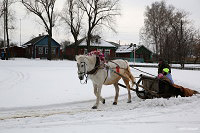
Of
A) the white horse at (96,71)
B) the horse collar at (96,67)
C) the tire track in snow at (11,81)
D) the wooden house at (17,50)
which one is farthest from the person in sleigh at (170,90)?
the wooden house at (17,50)

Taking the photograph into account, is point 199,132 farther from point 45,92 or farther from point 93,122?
point 45,92

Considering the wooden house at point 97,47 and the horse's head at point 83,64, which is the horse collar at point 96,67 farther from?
the wooden house at point 97,47

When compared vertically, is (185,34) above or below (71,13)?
below

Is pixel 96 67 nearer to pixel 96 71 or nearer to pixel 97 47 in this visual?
pixel 96 71

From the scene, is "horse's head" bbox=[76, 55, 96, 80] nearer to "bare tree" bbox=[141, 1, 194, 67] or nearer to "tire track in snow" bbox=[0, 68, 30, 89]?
"tire track in snow" bbox=[0, 68, 30, 89]

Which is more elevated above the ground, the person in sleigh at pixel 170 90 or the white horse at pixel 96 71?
the white horse at pixel 96 71

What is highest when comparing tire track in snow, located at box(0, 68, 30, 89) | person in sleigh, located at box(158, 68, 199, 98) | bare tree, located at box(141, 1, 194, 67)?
bare tree, located at box(141, 1, 194, 67)

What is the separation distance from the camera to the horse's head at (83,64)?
Answer: 7155mm

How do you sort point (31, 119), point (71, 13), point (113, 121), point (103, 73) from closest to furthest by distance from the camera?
point (113, 121)
point (31, 119)
point (103, 73)
point (71, 13)

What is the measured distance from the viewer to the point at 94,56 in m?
7.81

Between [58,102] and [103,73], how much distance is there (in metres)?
2.49

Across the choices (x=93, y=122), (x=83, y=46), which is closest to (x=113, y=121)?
(x=93, y=122)

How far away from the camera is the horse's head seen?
23.5 feet

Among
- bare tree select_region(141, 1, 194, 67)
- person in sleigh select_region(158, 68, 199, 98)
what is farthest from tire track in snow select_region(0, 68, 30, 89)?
bare tree select_region(141, 1, 194, 67)
